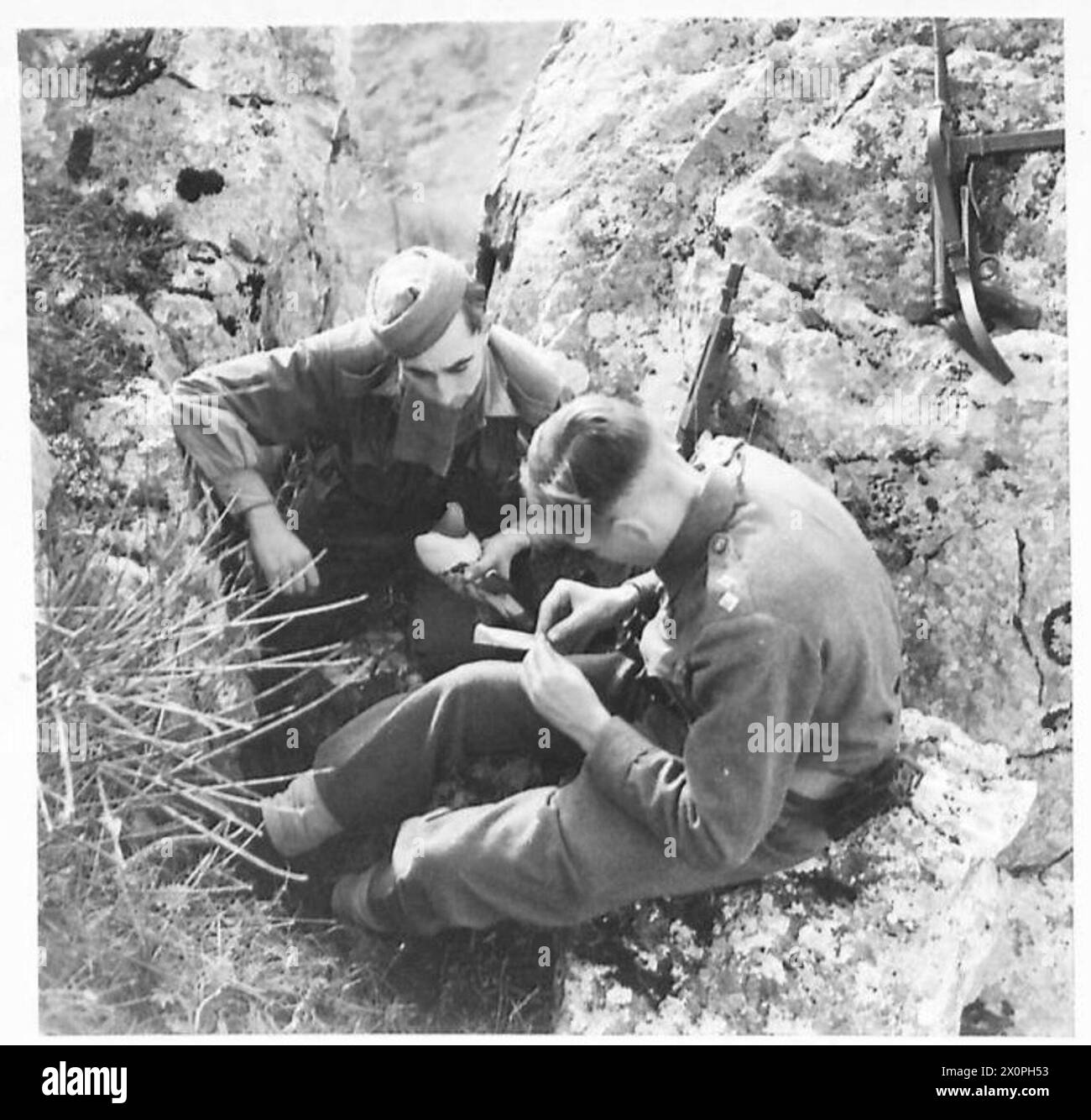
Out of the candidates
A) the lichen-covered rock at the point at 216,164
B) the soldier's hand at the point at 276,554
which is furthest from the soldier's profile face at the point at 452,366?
the soldier's hand at the point at 276,554

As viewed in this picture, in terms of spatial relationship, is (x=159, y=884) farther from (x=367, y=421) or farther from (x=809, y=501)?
(x=809, y=501)

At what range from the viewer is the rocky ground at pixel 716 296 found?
9.27 ft

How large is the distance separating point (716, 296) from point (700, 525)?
0.45 meters

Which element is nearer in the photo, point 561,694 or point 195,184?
point 561,694

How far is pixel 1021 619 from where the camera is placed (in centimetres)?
286

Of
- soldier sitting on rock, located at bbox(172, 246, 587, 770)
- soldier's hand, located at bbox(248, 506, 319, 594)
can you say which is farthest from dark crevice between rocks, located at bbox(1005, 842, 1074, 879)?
soldier's hand, located at bbox(248, 506, 319, 594)

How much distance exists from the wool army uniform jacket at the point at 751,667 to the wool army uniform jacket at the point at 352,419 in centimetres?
34

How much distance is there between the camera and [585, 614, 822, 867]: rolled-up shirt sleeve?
2.67 m

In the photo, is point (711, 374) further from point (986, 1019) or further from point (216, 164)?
point (986, 1019)

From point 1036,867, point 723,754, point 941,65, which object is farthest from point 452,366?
point 1036,867

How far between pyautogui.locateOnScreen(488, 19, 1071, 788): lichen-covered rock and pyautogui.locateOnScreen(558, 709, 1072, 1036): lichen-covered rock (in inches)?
4.9

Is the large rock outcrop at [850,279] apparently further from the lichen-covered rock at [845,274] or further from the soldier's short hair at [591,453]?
the soldier's short hair at [591,453]

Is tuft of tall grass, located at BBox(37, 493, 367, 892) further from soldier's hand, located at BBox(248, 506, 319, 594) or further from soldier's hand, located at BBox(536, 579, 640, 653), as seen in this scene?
soldier's hand, located at BBox(536, 579, 640, 653)
